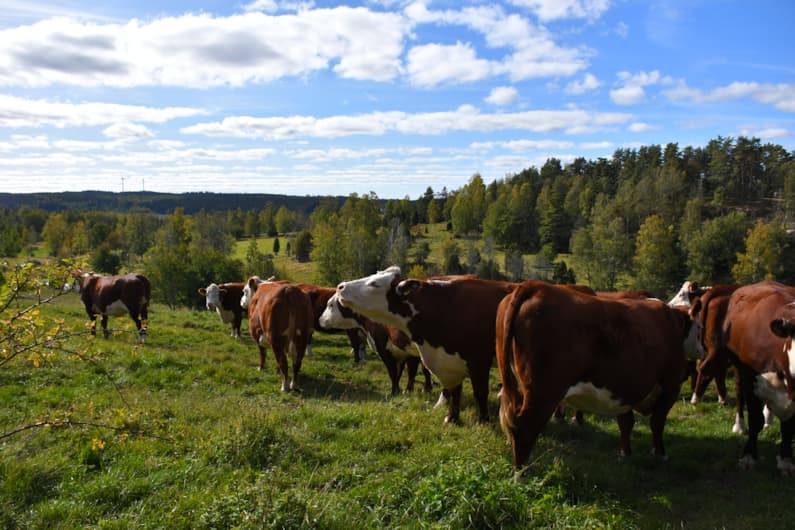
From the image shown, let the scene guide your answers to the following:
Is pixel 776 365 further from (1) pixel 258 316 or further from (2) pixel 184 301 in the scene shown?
(2) pixel 184 301

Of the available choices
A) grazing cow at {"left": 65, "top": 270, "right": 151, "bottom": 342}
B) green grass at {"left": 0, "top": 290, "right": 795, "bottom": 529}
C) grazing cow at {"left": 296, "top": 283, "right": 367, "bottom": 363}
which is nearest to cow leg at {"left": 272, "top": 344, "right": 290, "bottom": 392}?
green grass at {"left": 0, "top": 290, "right": 795, "bottom": 529}

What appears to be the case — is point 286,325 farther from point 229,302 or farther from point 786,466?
point 229,302

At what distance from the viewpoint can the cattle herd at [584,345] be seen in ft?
18.5

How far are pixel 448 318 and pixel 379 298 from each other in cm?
120

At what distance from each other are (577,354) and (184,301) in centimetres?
6405

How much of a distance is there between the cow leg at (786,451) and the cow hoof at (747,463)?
0.93ft

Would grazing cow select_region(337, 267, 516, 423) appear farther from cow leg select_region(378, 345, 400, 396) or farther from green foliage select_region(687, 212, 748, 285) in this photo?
green foliage select_region(687, 212, 748, 285)

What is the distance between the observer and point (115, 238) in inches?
4134

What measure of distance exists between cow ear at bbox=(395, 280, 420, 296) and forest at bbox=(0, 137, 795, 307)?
54219 mm

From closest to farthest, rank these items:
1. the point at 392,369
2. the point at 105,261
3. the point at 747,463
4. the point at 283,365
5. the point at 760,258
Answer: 1. the point at 747,463
2. the point at 283,365
3. the point at 392,369
4. the point at 760,258
5. the point at 105,261

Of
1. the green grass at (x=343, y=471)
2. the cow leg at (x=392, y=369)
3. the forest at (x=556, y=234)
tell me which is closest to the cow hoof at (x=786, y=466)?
the green grass at (x=343, y=471)

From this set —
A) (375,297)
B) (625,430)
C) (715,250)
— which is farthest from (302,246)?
(625,430)

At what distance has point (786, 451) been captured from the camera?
6359mm

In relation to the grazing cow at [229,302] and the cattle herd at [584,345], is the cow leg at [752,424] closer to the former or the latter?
the cattle herd at [584,345]
